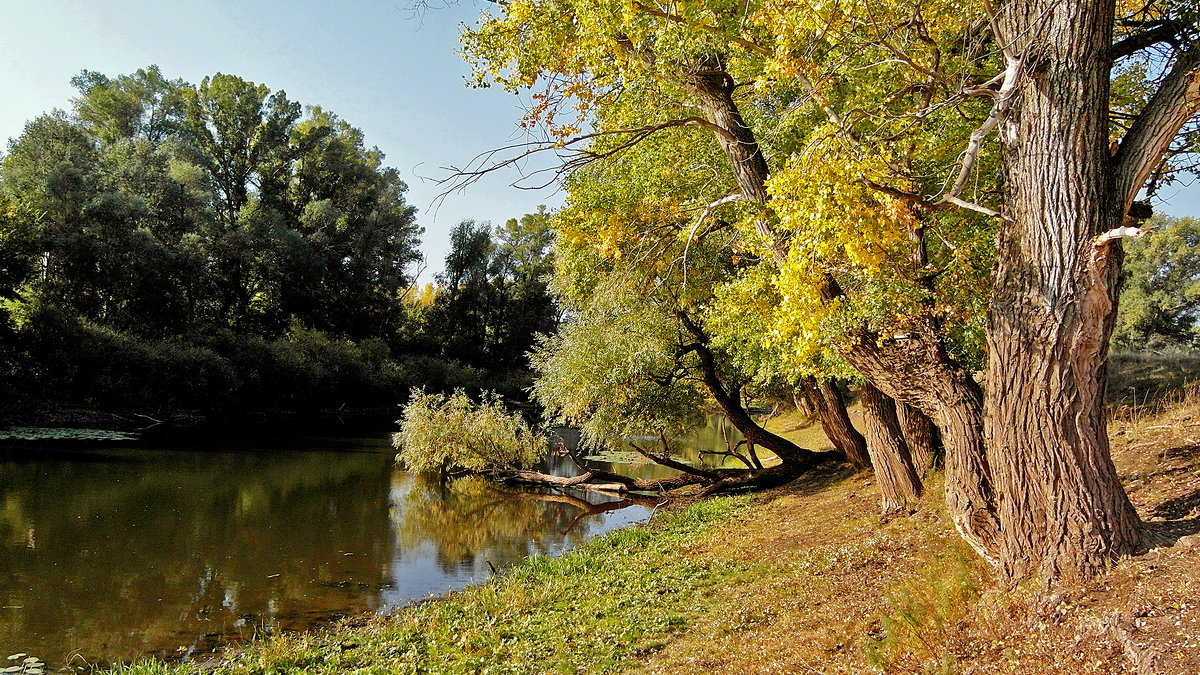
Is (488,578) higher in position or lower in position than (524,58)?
lower

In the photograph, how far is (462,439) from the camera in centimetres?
1956

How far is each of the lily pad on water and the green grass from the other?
21.2m

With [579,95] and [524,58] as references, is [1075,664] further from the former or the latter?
[524,58]

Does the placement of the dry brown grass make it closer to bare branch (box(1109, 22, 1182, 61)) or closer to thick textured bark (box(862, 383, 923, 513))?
thick textured bark (box(862, 383, 923, 513))

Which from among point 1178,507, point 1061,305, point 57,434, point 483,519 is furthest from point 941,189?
point 57,434

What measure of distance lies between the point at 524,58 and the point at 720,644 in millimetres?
6834

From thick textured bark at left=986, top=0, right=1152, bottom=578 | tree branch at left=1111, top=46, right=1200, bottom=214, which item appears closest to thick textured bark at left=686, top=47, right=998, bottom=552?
thick textured bark at left=986, top=0, right=1152, bottom=578

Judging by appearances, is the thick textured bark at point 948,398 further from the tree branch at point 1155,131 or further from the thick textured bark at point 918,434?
the thick textured bark at point 918,434

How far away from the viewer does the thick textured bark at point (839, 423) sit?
14.1 m

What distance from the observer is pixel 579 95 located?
27.1 feet

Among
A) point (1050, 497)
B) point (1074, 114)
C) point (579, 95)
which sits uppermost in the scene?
point (579, 95)

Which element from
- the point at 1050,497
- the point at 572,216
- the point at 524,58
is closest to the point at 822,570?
the point at 1050,497

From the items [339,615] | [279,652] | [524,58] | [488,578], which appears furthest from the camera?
[488,578]

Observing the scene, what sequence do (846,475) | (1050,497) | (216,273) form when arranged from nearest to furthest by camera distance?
(1050,497) → (846,475) → (216,273)
